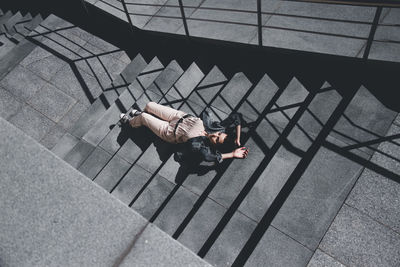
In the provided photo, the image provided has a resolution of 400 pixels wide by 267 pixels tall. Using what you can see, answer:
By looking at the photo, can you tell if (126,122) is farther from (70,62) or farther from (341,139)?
(341,139)

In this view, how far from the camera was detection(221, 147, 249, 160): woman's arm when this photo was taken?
4.77m

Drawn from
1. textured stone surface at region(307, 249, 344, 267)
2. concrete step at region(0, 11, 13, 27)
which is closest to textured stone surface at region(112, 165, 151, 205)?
textured stone surface at region(307, 249, 344, 267)

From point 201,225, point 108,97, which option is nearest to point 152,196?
point 201,225

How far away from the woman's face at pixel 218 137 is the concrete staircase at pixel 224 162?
1.10 feet

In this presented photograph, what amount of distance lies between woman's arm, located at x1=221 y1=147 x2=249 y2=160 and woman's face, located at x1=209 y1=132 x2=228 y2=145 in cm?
29

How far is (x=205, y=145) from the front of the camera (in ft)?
16.8

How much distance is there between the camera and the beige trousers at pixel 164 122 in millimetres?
5095

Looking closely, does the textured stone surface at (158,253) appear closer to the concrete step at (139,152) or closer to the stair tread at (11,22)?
the concrete step at (139,152)

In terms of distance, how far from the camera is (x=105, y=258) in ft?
6.70

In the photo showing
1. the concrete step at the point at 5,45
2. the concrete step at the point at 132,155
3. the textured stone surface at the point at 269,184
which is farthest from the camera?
the concrete step at the point at 5,45

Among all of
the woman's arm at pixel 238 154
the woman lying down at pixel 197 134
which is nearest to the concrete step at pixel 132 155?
the woman lying down at pixel 197 134

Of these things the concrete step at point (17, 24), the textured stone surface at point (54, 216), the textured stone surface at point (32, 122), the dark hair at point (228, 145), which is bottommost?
the textured stone surface at point (54, 216)

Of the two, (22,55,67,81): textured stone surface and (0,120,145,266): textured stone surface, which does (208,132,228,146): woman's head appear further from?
(22,55,67,81): textured stone surface

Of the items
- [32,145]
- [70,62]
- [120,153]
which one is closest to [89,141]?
[120,153]
